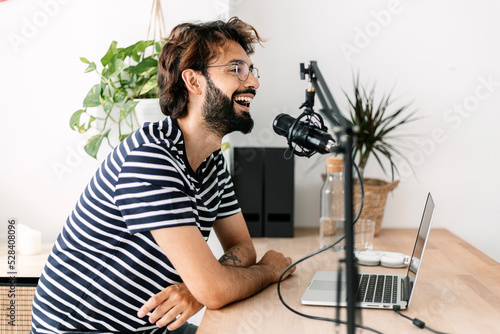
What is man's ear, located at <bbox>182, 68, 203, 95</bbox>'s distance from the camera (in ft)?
5.22

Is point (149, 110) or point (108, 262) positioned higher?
point (149, 110)

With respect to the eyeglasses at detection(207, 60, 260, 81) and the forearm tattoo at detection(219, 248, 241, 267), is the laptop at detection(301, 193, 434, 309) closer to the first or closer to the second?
the forearm tattoo at detection(219, 248, 241, 267)

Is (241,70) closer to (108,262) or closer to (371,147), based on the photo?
(108,262)

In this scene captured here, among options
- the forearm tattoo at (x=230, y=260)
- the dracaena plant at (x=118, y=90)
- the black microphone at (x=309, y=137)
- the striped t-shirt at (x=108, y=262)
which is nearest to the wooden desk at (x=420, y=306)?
the forearm tattoo at (x=230, y=260)

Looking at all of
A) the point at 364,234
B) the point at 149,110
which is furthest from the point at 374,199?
the point at 149,110

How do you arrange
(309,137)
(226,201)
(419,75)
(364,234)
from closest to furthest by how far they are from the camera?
1. (309,137)
2. (226,201)
3. (364,234)
4. (419,75)

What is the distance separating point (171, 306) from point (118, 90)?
3.57 ft

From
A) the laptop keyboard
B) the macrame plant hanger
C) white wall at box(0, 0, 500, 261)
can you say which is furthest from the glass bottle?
the macrame plant hanger

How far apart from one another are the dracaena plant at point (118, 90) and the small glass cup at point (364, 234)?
923 millimetres

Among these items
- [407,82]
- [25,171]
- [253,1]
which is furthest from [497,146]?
[25,171]

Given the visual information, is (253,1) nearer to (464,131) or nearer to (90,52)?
(90,52)

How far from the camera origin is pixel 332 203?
2.04 m

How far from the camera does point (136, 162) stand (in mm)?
1314

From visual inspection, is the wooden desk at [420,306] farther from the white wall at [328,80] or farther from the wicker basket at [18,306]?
the wicker basket at [18,306]
